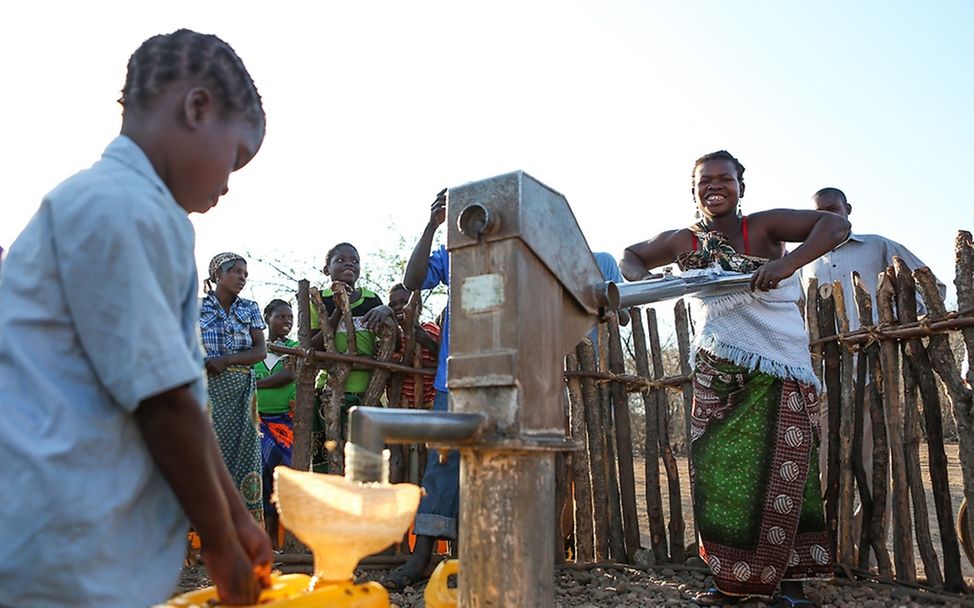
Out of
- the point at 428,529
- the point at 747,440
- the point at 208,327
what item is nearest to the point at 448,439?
the point at 747,440

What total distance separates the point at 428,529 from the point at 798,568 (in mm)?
1734

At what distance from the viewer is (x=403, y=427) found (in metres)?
1.46

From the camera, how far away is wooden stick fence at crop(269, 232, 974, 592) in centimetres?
396

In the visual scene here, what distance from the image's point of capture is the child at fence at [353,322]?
16.4 feet

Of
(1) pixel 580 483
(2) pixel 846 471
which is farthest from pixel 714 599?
(1) pixel 580 483

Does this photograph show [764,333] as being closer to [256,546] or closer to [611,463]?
[611,463]

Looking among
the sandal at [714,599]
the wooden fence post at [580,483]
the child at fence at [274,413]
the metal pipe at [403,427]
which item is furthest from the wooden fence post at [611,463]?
the metal pipe at [403,427]

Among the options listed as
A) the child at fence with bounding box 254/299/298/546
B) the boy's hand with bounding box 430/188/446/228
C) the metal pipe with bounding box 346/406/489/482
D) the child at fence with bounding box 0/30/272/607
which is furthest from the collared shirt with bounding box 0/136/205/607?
the child at fence with bounding box 254/299/298/546

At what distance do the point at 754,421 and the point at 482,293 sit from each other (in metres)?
2.35

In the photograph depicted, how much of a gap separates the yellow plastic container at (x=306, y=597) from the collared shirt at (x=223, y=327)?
362 cm

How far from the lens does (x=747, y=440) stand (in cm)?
367

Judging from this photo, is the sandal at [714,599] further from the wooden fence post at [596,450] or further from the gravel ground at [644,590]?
the wooden fence post at [596,450]

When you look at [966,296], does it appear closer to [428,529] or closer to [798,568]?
[798,568]

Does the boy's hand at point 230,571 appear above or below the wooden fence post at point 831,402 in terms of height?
below
